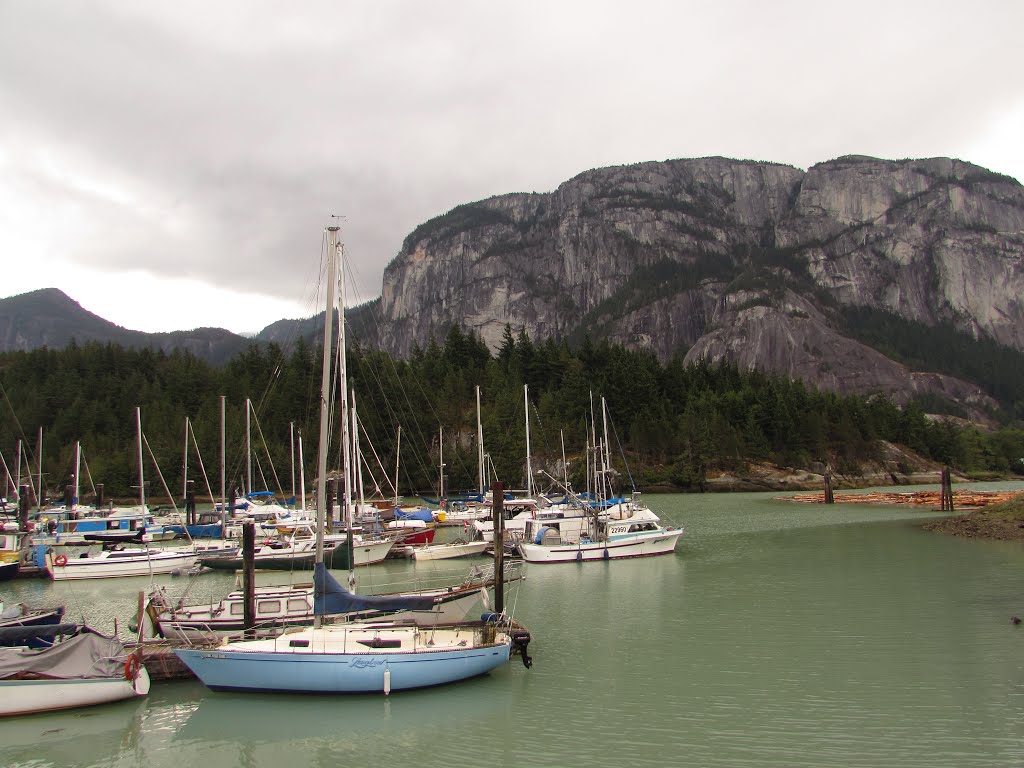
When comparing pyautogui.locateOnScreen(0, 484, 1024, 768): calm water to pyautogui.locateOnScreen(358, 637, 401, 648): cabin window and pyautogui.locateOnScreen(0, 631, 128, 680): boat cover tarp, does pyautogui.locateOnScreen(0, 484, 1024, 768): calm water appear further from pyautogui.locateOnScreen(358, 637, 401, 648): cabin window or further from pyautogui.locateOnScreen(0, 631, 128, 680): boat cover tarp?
pyautogui.locateOnScreen(358, 637, 401, 648): cabin window

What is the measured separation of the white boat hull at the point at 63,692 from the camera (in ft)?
61.4

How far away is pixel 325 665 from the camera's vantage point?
1944cm

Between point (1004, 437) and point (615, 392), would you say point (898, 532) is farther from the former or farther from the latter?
point (1004, 437)

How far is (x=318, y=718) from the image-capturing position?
18.7 metres

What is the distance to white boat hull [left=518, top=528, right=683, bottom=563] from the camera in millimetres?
44875

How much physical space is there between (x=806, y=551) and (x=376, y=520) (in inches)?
1184

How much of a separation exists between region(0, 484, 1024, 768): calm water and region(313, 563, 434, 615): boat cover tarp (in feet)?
13.5

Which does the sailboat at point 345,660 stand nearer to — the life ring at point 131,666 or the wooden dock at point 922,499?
the life ring at point 131,666

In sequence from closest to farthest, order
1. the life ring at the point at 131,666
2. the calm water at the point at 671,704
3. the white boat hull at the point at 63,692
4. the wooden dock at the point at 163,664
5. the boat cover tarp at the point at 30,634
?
1. the calm water at the point at 671,704
2. the white boat hull at the point at 63,692
3. the life ring at the point at 131,666
4. the wooden dock at the point at 163,664
5. the boat cover tarp at the point at 30,634

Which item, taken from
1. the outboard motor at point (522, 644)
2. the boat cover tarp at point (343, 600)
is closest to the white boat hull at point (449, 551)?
the boat cover tarp at point (343, 600)

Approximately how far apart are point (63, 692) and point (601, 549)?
31.7m

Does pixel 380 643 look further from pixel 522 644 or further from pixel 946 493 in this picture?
pixel 946 493

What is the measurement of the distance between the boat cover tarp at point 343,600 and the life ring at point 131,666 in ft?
17.8

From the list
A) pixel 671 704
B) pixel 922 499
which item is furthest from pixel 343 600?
pixel 922 499
